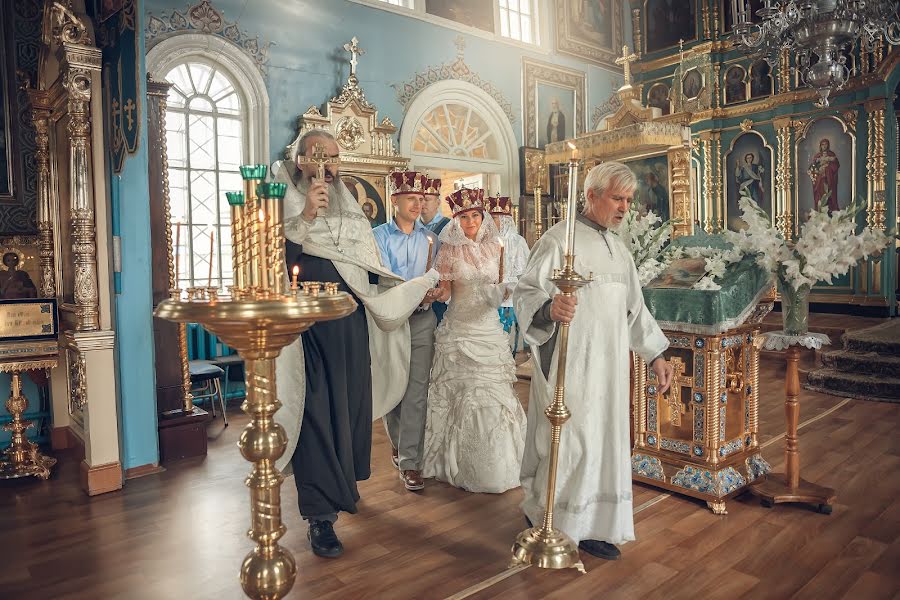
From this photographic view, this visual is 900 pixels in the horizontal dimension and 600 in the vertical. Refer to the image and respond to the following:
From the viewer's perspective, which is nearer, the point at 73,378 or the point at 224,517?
the point at 224,517

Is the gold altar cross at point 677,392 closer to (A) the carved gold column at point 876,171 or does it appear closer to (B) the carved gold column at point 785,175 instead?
(A) the carved gold column at point 876,171

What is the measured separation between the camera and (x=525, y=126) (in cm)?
1080

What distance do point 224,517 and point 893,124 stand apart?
11606 mm

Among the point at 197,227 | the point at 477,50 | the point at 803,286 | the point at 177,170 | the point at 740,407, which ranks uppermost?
the point at 477,50

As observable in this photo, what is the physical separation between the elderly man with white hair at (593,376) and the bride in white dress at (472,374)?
0.90 m

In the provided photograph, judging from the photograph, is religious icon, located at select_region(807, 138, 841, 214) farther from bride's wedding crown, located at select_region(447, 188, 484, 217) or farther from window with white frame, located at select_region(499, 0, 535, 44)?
bride's wedding crown, located at select_region(447, 188, 484, 217)

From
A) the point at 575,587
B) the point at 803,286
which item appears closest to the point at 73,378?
the point at 575,587

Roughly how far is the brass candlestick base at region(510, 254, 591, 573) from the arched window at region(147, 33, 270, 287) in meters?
5.51

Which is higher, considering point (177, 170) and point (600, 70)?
point (600, 70)

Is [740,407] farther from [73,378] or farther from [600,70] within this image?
[600,70]

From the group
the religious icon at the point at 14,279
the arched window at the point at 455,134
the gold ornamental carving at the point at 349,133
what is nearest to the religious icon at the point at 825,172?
the arched window at the point at 455,134

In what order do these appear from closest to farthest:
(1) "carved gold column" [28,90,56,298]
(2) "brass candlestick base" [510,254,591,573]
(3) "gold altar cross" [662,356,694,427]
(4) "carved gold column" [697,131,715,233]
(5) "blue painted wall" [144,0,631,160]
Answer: (2) "brass candlestick base" [510,254,591,573] < (3) "gold altar cross" [662,356,694,427] < (1) "carved gold column" [28,90,56,298] < (5) "blue painted wall" [144,0,631,160] < (4) "carved gold column" [697,131,715,233]

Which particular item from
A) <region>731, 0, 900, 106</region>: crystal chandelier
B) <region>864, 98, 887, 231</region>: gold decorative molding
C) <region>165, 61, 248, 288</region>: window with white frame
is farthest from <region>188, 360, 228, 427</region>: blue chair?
<region>864, 98, 887, 231</region>: gold decorative molding

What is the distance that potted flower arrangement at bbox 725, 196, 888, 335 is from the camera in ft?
11.5
